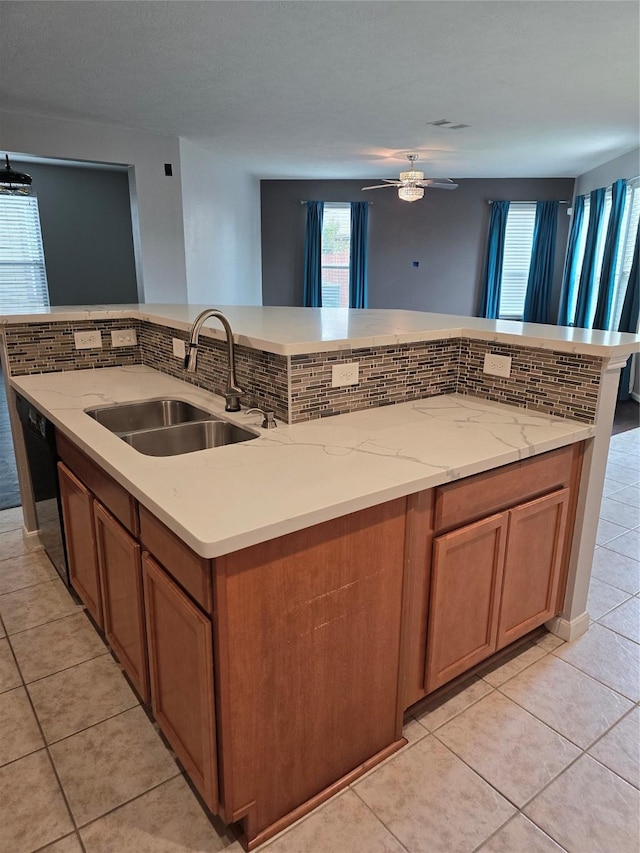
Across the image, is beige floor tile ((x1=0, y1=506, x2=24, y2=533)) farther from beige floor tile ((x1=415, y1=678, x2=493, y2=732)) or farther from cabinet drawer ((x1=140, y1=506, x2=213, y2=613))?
beige floor tile ((x1=415, y1=678, x2=493, y2=732))

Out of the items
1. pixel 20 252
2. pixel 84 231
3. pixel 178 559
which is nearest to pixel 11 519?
pixel 178 559

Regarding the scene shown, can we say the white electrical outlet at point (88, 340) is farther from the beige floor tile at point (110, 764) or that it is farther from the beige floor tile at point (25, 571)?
the beige floor tile at point (110, 764)

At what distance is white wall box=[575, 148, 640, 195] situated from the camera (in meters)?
6.11

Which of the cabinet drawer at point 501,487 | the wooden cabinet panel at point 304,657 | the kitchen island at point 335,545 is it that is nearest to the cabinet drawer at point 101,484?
the kitchen island at point 335,545

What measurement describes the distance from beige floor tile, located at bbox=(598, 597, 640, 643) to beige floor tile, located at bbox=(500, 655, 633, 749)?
37cm

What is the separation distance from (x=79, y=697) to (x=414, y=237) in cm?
824

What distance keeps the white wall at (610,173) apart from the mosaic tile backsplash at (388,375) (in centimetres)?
532

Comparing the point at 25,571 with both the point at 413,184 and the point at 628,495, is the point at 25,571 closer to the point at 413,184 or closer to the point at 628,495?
the point at 628,495

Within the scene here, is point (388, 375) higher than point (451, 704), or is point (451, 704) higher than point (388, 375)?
point (388, 375)

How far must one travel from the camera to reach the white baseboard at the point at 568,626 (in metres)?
2.16

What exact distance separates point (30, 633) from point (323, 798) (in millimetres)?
1348

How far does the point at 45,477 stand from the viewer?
236 centimetres

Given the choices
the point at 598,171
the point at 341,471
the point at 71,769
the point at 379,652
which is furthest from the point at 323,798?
the point at 598,171

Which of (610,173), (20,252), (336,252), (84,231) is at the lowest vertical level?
(20,252)
